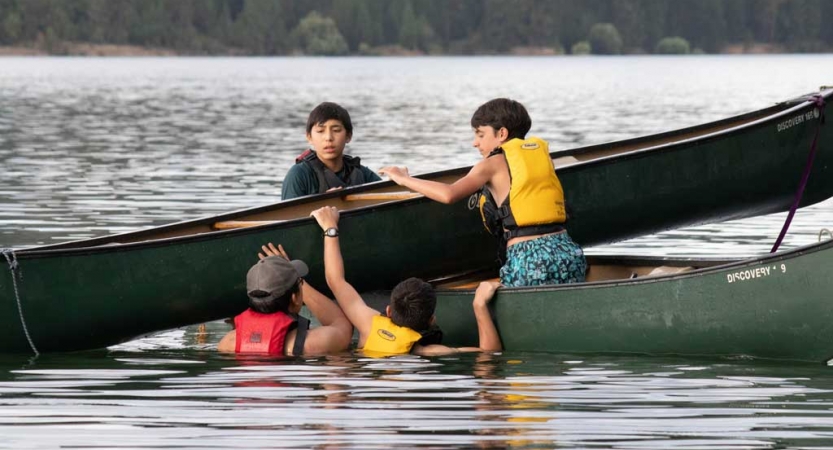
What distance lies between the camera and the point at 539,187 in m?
8.35

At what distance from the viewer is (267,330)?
833cm

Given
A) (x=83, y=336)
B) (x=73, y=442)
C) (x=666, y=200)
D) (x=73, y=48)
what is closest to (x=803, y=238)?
(x=666, y=200)

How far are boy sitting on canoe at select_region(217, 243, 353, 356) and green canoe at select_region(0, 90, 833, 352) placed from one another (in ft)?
0.90

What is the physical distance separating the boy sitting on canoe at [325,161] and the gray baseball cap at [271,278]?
1187 mm

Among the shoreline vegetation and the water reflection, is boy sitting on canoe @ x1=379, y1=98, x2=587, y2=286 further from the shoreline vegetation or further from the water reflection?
the shoreline vegetation

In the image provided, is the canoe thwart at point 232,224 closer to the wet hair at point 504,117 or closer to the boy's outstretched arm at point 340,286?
the boy's outstretched arm at point 340,286

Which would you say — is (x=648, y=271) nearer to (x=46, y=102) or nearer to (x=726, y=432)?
(x=726, y=432)

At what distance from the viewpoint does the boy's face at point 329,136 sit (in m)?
9.13

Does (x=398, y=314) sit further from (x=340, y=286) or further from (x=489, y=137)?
(x=489, y=137)

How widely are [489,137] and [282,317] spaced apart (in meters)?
1.39

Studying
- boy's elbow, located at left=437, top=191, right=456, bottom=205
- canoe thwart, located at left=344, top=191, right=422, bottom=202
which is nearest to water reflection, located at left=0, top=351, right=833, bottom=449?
boy's elbow, located at left=437, top=191, right=456, bottom=205

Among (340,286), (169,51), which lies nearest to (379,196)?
(340,286)

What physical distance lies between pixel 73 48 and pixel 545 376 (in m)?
125

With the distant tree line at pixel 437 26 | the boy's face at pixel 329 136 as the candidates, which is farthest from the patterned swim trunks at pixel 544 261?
the distant tree line at pixel 437 26
